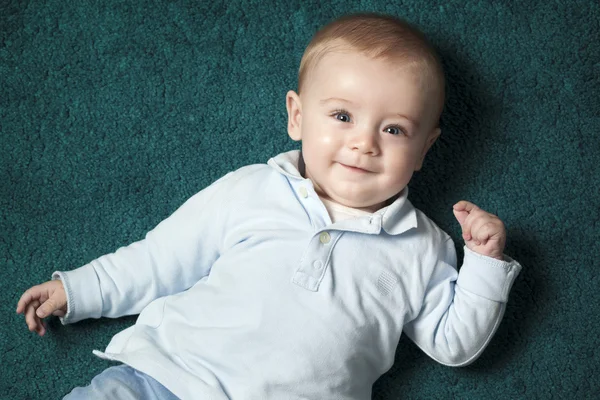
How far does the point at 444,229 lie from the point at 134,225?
67 cm

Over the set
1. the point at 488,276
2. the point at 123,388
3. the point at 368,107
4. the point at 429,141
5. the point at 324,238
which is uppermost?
the point at 368,107

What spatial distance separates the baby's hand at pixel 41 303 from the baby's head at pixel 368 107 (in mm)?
556

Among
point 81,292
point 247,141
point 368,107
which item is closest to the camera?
point 368,107

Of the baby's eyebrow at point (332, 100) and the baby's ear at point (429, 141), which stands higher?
the baby's eyebrow at point (332, 100)

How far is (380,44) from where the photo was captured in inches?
50.6

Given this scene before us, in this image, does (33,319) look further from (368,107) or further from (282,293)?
(368,107)

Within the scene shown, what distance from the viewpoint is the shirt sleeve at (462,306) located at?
1337 millimetres

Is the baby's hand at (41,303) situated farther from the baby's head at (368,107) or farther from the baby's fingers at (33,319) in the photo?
the baby's head at (368,107)

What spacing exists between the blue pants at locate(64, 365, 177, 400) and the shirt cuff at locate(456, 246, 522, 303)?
23.9 inches

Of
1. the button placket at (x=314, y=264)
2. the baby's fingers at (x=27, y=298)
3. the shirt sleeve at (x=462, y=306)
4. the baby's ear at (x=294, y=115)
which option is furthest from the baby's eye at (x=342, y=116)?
the baby's fingers at (x=27, y=298)

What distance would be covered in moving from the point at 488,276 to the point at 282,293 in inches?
15.7

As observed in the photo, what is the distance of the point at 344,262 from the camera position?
131 cm

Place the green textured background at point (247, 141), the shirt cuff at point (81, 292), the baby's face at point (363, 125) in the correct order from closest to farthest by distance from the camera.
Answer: the baby's face at point (363, 125), the shirt cuff at point (81, 292), the green textured background at point (247, 141)

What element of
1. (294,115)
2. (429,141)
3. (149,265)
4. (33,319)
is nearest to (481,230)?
(429,141)
